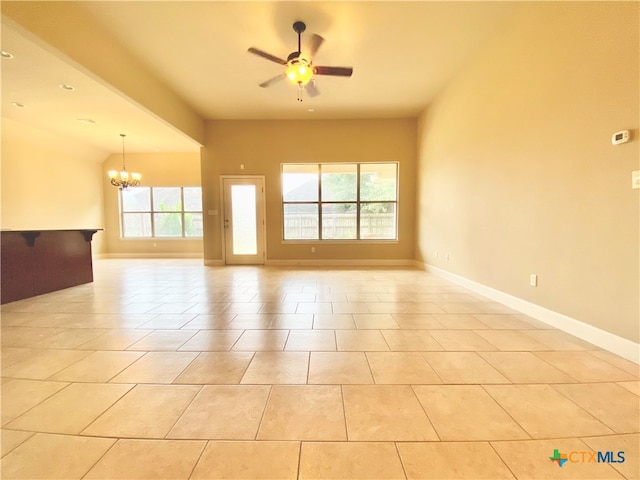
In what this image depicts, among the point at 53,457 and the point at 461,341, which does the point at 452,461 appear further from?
the point at 53,457

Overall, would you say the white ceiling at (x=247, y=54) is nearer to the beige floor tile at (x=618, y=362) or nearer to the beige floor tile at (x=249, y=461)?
the beige floor tile at (x=618, y=362)

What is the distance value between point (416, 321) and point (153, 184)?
8.71 meters

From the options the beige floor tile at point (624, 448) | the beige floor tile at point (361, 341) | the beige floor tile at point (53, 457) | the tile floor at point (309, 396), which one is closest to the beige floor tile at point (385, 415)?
the tile floor at point (309, 396)

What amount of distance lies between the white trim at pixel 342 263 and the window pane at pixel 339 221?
1.96 feet

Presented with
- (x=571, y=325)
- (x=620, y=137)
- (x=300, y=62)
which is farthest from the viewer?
(x=300, y=62)

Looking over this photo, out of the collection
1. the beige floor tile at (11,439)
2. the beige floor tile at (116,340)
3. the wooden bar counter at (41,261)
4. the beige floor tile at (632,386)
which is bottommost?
the beige floor tile at (632,386)

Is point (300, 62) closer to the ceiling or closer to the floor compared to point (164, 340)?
closer to the ceiling

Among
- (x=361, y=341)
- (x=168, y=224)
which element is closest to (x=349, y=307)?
(x=361, y=341)

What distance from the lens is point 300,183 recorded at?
654 cm

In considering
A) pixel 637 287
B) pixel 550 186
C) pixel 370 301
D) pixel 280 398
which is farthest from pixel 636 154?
pixel 280 398

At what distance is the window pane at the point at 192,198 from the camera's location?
8360 mm

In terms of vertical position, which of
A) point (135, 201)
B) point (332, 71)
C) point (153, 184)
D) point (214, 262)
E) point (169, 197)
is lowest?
point (214, 262)

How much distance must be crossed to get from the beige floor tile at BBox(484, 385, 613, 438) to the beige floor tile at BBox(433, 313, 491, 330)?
0.94 m

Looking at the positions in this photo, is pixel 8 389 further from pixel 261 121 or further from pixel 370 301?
pixel 261 121
